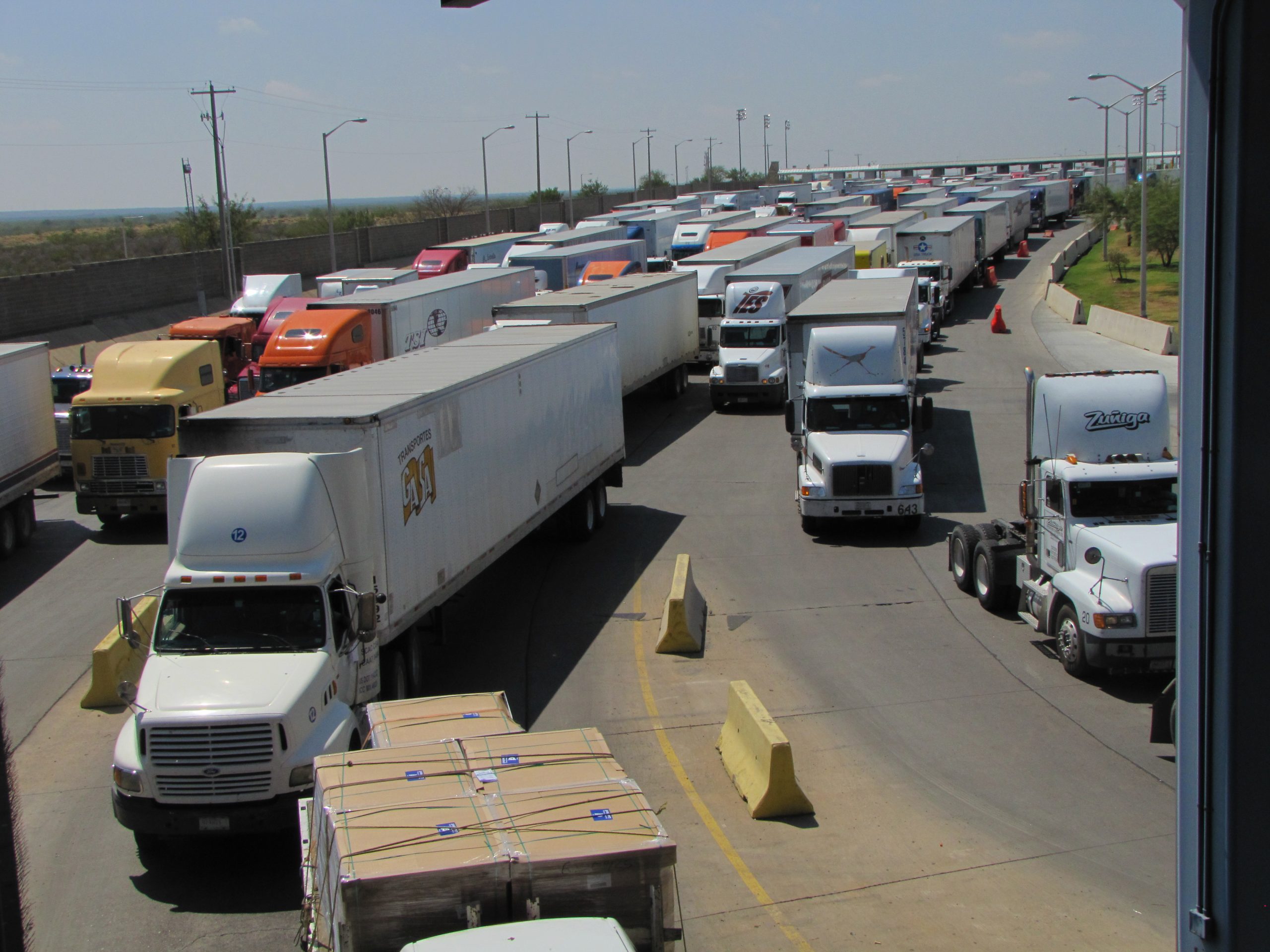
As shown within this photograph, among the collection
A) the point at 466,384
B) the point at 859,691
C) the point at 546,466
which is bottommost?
the point at 859,691

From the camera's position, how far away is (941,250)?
49906 mm

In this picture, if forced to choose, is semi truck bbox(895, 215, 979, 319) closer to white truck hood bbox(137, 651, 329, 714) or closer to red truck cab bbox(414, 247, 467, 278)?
red truck cab bbox(414, 247, 467, 278)

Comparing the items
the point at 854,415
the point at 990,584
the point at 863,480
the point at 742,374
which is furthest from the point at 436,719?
the point at 742,374

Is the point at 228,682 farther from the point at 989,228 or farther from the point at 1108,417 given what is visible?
the point at 989,228

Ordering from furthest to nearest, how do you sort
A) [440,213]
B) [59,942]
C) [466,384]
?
[440,213], [466,384], [59,942]

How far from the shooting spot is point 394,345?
A: 30016mm

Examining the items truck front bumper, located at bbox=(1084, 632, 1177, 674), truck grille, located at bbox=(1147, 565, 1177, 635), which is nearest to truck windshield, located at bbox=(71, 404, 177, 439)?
truck front bumper, located at bbox=(1084, 632, 1177, 674)

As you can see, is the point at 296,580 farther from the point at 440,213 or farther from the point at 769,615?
the point at 440,213

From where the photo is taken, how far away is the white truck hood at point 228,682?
34.4 feet

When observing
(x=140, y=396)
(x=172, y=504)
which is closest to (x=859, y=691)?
(x=172, y=504)

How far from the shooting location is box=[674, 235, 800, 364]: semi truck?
3888 centimetres

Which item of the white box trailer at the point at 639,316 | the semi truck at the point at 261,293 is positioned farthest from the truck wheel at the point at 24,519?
the semi truck at the point at 261,293

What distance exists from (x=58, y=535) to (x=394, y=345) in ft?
30.4

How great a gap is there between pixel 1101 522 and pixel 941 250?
36997 mm
